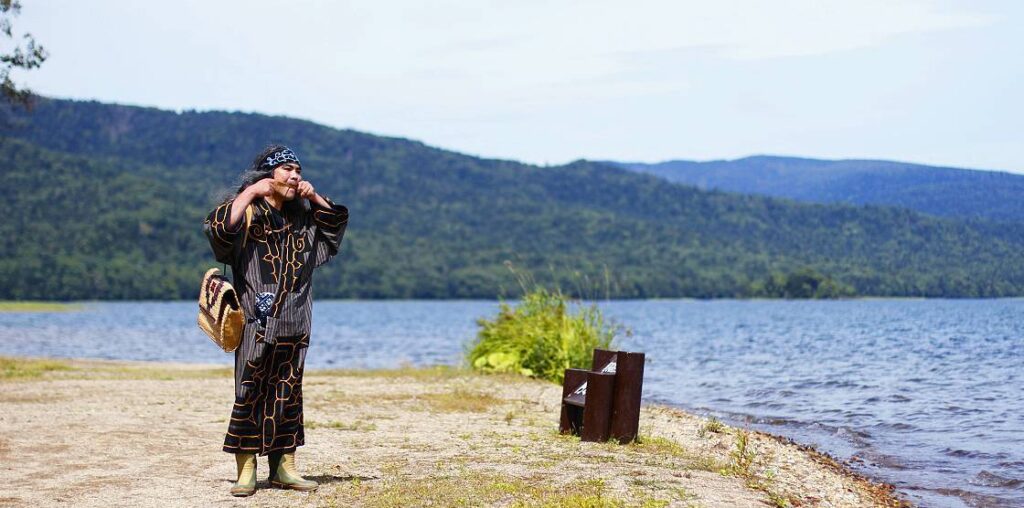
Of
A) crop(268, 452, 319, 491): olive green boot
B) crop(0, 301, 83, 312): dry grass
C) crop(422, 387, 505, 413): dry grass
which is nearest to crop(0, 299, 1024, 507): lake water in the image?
crop(422, 387, 505, 413): dry grass

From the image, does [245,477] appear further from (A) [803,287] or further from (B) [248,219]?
(A) [803,287]

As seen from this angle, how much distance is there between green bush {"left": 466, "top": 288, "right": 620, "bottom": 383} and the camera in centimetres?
1719

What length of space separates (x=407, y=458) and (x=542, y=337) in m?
8.64

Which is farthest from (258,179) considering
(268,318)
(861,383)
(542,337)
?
(861,383)

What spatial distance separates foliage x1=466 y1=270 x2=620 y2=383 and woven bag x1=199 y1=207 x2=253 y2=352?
940cm

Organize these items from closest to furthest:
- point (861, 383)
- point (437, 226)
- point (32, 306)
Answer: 1. point (861, 383)
2. point (32, 306)
3. point (437, 226)

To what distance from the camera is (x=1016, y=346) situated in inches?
1286

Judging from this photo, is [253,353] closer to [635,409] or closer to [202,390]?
[635,409]

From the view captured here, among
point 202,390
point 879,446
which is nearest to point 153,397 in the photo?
point 202,390

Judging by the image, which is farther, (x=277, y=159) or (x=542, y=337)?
(x=542, y=337)

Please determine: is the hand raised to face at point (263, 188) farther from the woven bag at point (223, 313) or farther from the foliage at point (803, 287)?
the foliage at point (803, 287)

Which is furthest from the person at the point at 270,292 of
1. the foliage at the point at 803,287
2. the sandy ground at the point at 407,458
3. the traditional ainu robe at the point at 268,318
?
the foliage at the point at 803,287

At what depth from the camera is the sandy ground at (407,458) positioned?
7.53 meters

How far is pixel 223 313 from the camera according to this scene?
7312 millimetres
